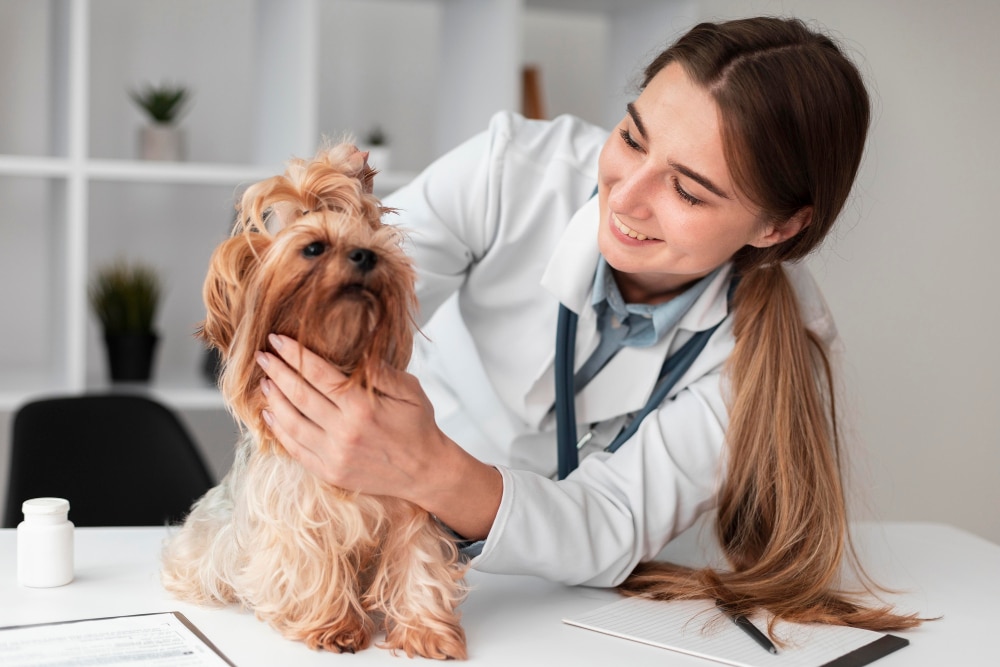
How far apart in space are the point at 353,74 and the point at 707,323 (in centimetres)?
189

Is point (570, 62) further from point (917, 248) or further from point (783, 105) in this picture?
point (783, 105)

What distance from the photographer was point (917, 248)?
3.54m

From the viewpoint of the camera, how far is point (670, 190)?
1.36 m

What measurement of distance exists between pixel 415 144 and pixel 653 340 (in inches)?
70.4

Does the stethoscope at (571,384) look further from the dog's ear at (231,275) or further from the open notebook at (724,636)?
the dog's ear at (231,275)

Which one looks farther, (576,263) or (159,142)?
(159,142)

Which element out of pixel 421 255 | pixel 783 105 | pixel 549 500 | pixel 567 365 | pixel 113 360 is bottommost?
pixel 113 360

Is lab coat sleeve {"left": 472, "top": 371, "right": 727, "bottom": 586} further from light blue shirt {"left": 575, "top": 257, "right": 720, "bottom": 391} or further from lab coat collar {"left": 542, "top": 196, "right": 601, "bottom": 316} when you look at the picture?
lab coat collar {"left": 542, "top": 196, "right": 601, "bottom": 316}

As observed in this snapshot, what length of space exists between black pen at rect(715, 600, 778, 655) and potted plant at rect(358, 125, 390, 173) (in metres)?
1.69

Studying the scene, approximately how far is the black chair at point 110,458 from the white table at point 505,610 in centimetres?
46

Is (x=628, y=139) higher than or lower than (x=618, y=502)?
higher

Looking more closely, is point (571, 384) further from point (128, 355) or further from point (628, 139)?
point (128, 355)

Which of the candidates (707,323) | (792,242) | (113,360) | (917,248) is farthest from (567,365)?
(917,248)

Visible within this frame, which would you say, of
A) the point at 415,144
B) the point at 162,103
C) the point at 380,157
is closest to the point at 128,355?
the point at 162,103
